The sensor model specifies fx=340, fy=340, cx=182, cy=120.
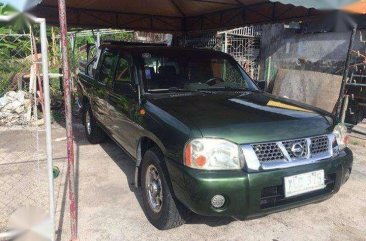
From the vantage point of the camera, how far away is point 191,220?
338 centimetres

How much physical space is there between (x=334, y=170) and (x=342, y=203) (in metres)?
1.17

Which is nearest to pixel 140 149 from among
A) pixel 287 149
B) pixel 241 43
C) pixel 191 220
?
pixel 191 220

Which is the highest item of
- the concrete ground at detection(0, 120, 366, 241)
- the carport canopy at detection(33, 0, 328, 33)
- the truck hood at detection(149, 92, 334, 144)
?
the carport canopy at detection(33, 0, 328, 33)

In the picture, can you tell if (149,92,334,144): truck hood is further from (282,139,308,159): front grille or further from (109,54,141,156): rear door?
(109,54,141,156): rear door

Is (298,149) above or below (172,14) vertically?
below

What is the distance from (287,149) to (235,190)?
0.59 metres

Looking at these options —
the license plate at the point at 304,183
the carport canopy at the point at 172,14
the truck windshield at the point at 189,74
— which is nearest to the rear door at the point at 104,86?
the truck windshield at the point at 189,74

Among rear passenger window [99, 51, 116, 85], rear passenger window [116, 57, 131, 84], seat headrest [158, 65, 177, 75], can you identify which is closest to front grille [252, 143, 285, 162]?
seat headrest [158, 65, 177, 75]

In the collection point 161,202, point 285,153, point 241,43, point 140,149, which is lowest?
point 161,202

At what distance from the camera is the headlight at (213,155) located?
2.61 metres

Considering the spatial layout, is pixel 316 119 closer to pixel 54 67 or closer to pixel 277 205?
pixel 277 205

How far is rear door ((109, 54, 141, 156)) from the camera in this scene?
3678mm

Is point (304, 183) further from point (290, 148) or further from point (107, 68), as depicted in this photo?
point (107, 68)

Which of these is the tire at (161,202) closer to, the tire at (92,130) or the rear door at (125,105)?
the rear door at (125,105)
